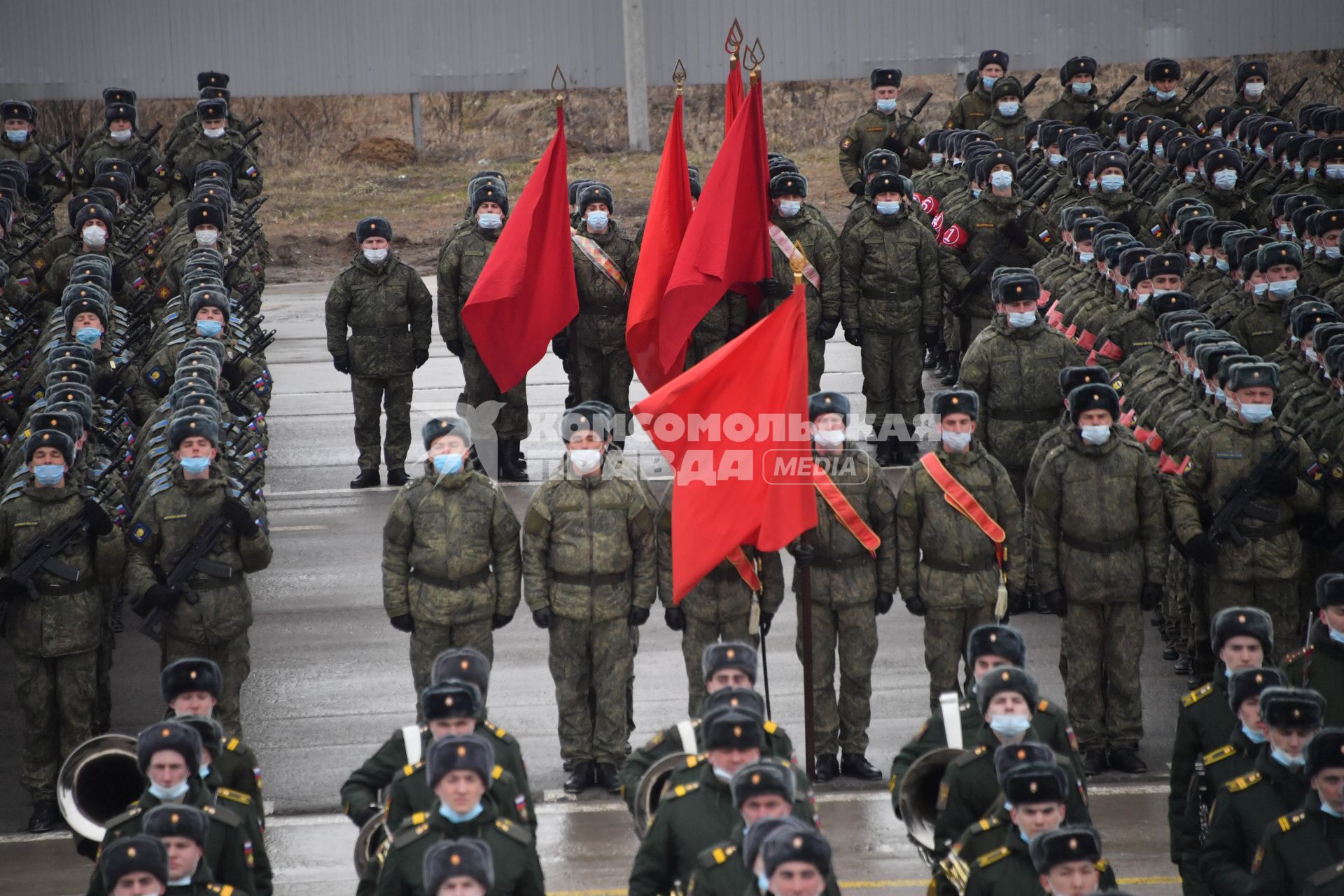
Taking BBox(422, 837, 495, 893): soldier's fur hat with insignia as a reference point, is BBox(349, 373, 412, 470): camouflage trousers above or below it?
above

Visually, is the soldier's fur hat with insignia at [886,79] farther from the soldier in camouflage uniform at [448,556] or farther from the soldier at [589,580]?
the soldier in camouflage uniform at [448,556]

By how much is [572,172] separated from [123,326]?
13.2 meters

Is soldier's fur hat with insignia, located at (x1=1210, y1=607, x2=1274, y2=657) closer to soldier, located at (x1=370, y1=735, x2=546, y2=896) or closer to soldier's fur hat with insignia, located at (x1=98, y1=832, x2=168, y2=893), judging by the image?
soldier, located at (x1=370, y1=735, x2=546, y2=896)

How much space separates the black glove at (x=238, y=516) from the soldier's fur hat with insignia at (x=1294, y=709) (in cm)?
555

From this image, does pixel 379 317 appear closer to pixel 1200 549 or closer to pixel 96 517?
pixel 96 517

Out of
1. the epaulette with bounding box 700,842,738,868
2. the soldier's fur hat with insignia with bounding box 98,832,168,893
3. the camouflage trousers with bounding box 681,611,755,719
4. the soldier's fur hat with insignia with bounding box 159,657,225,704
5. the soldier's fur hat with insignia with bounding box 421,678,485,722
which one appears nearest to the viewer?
the soldier's fur hat with insignia with bounding box 98,832,168,893

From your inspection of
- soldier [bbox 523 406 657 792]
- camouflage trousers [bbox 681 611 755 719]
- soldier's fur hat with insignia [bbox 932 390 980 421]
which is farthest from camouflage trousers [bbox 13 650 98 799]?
soldier's fur hat with insignia [bbox 932 390 980 421]

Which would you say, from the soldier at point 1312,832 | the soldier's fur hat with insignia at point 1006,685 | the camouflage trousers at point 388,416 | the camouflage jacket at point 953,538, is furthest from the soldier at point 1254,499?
the camouflage trousers at point 388,416

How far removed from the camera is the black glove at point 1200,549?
10.5m

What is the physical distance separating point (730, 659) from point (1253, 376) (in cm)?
405

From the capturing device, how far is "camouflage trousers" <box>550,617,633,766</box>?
10.4 m

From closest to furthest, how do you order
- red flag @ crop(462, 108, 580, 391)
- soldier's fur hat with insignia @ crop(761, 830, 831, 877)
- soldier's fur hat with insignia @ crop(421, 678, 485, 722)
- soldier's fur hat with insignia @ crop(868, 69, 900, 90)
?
soldier's fur hat with insignia @ crop(761, 830, 831, 877) → soldier's fur hat with insignia @ crop(421, 678, 485, 722) → red flag @ crop(462, 108, 580, 391) → soldier's fur hat with insignia @ crop(868, 69, 900, 90)

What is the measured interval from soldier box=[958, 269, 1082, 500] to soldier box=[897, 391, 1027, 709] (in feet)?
6.71

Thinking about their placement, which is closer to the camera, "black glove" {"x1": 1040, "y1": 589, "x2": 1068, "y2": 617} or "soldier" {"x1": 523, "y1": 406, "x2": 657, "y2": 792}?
"soldier" {"x1": 523, "y1": 406, "x2": 657, "y2": 792}
